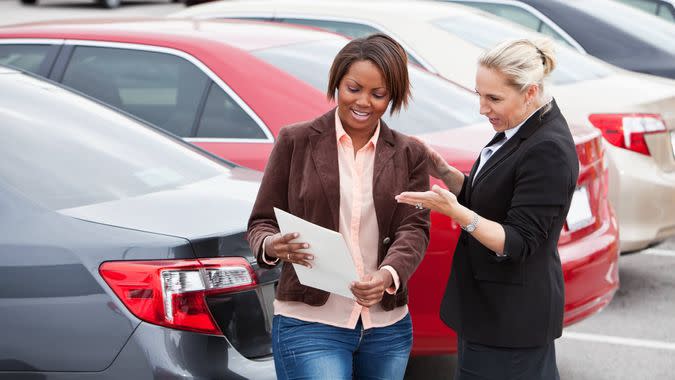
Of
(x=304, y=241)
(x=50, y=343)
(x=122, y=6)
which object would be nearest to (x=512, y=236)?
(x=304, y=241)

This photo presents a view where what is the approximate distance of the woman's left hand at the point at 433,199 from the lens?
2.71 meters

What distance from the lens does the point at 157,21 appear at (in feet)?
18.3

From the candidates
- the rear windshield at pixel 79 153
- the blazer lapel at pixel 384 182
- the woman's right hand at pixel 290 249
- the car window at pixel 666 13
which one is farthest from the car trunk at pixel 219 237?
the car window at pixel 666 13

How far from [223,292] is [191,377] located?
260 mm

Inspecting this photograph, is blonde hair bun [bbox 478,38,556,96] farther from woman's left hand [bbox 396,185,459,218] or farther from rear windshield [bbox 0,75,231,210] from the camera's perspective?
rear windshield [bbox 0,75,231,210]

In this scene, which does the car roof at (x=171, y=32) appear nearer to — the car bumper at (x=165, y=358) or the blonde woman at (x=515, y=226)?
the car bumper at (x=165, y=358)

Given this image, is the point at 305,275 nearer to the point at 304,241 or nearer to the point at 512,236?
the point at 304,241

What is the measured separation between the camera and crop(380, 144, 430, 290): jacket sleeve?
2857 mm

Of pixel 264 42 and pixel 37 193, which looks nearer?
pixel 37 193

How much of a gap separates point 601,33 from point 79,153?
6007mm

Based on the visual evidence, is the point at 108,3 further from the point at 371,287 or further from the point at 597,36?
the point at 371,287

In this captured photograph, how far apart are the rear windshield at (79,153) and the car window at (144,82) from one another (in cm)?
66

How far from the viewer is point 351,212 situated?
2920 millimetres

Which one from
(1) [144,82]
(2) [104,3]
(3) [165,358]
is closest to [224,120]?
(1) [144,82]
